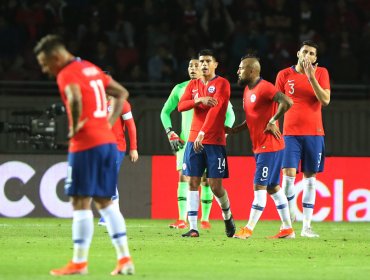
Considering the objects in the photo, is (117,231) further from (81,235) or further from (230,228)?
(230,228)

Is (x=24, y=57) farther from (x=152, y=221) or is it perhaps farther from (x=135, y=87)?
(x=152, y=221)

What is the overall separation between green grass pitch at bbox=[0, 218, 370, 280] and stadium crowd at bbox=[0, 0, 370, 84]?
6045 millimetres

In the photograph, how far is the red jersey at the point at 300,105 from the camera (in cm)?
1342

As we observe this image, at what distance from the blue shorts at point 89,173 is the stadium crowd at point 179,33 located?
1160 cm

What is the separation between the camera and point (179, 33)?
843 inches

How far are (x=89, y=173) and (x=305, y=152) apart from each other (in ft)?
17.5

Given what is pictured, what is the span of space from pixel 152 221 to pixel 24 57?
17.2ft

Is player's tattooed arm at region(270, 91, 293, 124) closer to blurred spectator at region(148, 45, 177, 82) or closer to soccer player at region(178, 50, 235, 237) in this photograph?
soccer player at region(178, 50, 235, 237)


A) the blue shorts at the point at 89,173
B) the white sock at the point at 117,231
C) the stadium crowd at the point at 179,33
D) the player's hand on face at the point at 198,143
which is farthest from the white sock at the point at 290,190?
the stadium crowd at the point at 179,33

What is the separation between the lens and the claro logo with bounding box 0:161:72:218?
56.6 ft

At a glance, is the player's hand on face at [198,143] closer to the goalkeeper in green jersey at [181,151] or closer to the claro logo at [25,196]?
the goalkeeper in green jersey at [181,151]

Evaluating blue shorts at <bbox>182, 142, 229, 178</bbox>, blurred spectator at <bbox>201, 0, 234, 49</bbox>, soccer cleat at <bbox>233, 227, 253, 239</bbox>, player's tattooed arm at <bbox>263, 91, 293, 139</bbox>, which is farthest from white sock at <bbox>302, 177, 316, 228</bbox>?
blurred spectator at <bbox>201, 0, 234, 49</bbox>

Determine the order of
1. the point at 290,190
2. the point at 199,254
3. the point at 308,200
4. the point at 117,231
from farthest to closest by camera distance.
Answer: the point at 290,190, the point at 308,200, the point at 199,254, the point at 117,231

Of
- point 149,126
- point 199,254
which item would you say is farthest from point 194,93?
point 149,126
